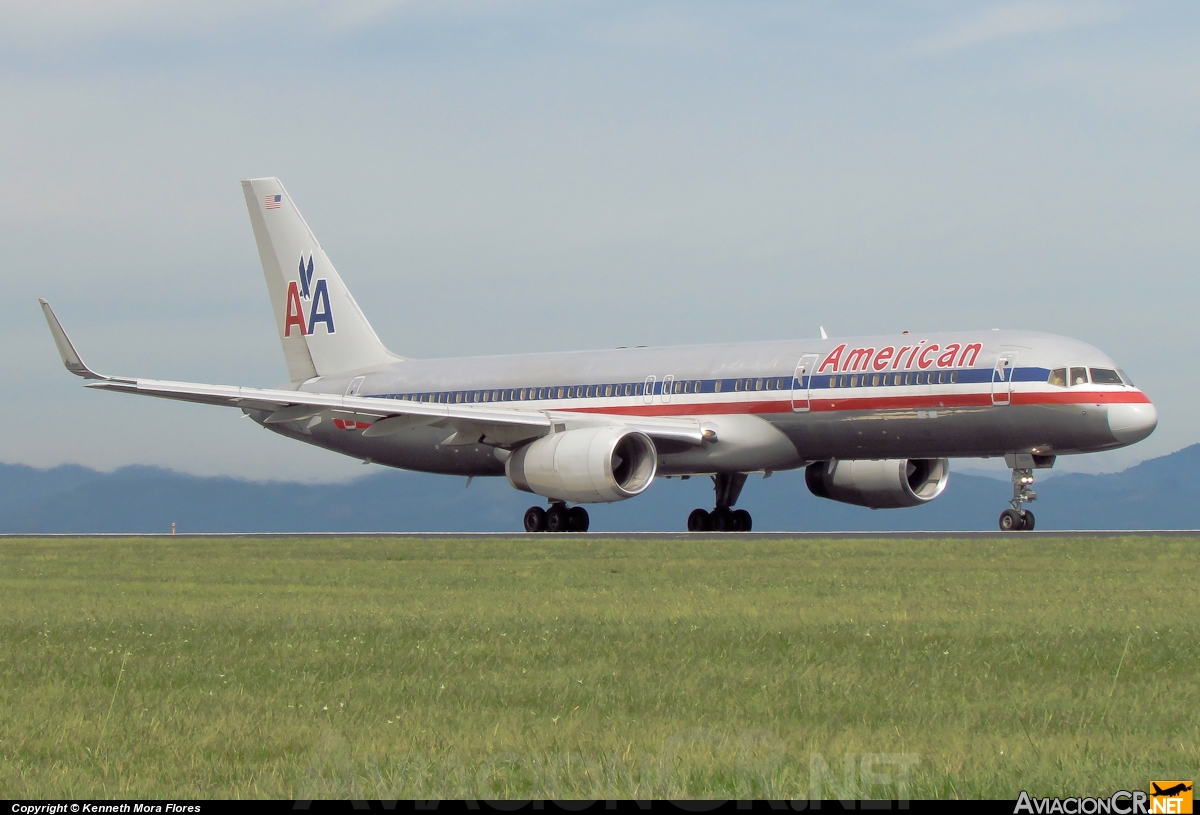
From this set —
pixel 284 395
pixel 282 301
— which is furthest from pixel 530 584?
pixel 282 301

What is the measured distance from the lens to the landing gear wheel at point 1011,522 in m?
30.5

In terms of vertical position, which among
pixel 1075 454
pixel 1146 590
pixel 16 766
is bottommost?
pixel 16 766

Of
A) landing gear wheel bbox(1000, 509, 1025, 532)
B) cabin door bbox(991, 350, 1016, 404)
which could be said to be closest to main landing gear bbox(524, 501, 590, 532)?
landing gear wheel bbox(1000, 509, 1025, 532)

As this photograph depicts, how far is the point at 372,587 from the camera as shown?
1722 centimetres

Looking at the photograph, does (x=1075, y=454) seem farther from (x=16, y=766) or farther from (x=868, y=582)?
(x=16, y=766)

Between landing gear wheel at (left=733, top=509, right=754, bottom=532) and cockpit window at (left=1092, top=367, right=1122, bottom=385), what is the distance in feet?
32.6

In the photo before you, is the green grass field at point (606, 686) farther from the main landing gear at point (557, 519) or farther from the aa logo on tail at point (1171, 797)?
the main landing gear at point (557, 519)

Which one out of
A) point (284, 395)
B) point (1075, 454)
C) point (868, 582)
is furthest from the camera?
point (284, 395)

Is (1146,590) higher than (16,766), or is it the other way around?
(1146,590)

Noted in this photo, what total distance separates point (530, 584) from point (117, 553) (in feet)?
40.1

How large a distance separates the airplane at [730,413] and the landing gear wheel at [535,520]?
1.9 inches

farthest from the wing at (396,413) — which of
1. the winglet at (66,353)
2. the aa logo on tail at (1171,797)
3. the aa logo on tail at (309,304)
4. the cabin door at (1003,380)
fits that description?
the aa logo on tail at (1171,797)

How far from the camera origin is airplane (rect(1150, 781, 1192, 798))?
17.9 ft

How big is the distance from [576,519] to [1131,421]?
509 inches
